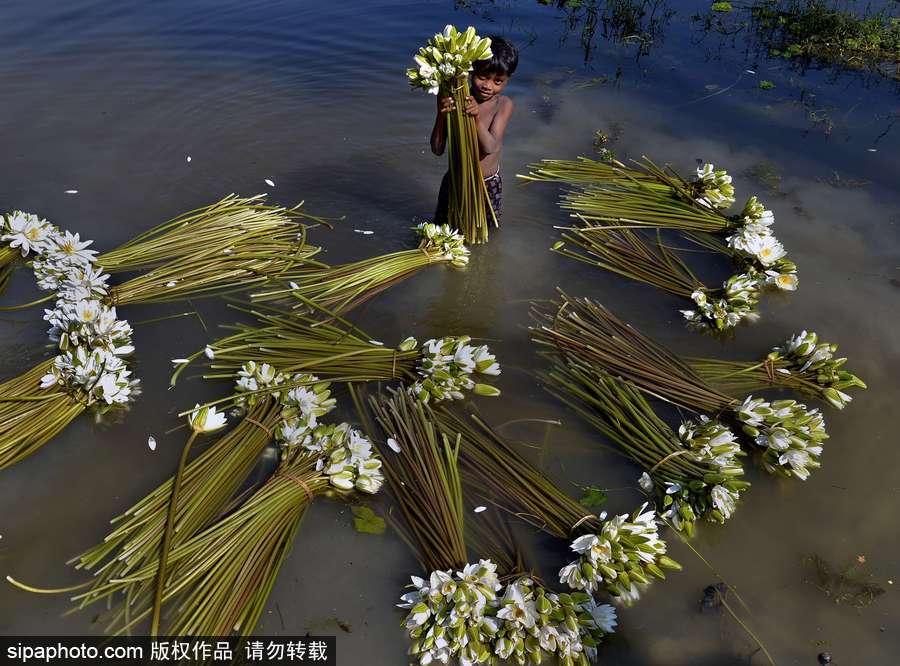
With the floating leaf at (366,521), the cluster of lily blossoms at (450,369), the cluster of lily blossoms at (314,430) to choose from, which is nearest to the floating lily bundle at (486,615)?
the floating leaf at (366,521)

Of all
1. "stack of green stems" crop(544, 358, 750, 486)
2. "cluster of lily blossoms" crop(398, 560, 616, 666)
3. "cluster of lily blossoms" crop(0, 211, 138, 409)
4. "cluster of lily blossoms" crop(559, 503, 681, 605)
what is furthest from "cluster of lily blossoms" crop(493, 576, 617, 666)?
"cluster of lily blossoms" crop(0, 211, 138, 409)

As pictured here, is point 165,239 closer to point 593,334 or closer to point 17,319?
point 17,319

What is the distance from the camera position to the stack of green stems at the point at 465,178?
3.91 meters

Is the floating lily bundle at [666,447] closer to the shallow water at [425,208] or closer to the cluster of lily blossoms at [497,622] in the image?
the shallow water at [425,208]

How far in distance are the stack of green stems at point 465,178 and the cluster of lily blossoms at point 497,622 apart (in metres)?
2.53

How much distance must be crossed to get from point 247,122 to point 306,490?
4.14m

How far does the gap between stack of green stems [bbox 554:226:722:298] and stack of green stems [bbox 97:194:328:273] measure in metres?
1.89

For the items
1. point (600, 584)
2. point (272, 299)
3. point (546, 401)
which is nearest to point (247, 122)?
point (272, 299)

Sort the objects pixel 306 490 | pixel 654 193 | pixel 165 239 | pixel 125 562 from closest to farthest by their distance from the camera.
Result: pixel 125 562, pixel 306 490, pixel 165 239, pixel 654 193

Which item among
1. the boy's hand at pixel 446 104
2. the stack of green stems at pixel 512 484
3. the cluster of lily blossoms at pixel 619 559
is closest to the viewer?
the cluster of lily blossoms at pixel 619 559

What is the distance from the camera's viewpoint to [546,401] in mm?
3537

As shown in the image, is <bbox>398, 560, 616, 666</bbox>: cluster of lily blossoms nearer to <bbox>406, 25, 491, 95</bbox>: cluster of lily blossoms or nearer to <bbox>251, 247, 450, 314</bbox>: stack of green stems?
<bbox>251, 247, 450, 314</bbox>: stack of green stems

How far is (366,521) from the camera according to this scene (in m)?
2.96

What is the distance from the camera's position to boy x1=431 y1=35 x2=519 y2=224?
12.8 ft
